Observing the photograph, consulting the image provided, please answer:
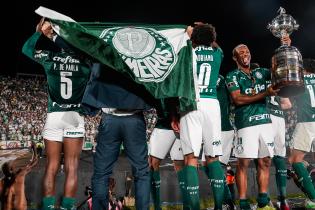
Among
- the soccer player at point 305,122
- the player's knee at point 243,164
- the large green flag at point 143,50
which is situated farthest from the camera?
the soccer player at point 305,122

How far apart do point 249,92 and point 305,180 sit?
1670 millimetres

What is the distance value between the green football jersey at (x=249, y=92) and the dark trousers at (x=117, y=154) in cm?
212

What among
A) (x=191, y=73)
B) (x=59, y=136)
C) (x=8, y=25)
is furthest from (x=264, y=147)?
(x=8, y=25)

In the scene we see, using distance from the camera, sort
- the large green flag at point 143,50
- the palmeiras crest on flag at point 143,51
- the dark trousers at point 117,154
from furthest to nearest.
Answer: the palmeiras crest on flag at point 143,51 → the large green flag at point 143,50 → the dark trousers at point 117,154

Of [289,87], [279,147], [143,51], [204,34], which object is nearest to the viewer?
[143,51]

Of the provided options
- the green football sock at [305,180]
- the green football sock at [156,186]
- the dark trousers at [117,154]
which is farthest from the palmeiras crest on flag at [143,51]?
the green football sock at [305,180]

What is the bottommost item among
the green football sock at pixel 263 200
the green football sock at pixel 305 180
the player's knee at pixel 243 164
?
the green football sock at pixel 263 200

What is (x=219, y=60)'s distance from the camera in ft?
16.4

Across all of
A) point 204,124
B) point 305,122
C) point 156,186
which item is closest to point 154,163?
point 156,186

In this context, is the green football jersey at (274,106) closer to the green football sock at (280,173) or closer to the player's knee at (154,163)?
the green football sock at (280,173)

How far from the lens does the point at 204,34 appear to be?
4.96 metres

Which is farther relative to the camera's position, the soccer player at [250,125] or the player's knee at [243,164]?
the player's knee at [243,164]

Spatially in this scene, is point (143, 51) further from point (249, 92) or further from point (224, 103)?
point (224, 103)

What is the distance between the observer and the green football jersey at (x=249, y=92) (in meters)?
5.43
